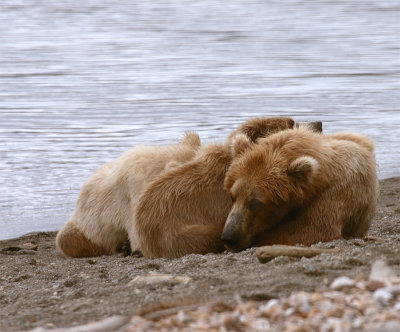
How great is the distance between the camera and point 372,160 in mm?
7352

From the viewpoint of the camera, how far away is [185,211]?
24.1 feet

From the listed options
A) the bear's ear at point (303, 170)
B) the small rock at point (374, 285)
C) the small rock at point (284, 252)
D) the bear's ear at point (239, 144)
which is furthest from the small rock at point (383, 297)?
the bear's ear at point (239, 144)

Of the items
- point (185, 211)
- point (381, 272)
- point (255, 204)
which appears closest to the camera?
point (381, 272)

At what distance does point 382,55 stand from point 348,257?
16.0 meters

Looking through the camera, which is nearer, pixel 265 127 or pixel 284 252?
pixel 284 252

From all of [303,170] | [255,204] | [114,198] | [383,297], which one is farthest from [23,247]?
[383,297]

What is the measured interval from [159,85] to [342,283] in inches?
496

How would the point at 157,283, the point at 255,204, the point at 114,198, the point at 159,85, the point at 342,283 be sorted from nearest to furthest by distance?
the point at 342,283, the point at 157,283, the point at 255,204, the point at 114,198, the point at 159,85

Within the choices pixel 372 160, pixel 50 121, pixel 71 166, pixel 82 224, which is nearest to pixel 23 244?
pixel 82 224

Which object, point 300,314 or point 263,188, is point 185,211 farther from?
point 300,314

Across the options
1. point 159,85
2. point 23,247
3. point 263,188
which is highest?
point 263,188

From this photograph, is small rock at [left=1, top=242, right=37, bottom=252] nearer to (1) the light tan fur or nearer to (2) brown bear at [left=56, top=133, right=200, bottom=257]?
(2) brown bear at [left=56, top=133, right=200, bottom=257]

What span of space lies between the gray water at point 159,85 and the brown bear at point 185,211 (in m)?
Answer: 2.71

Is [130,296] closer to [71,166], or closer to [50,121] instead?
[71,166]
